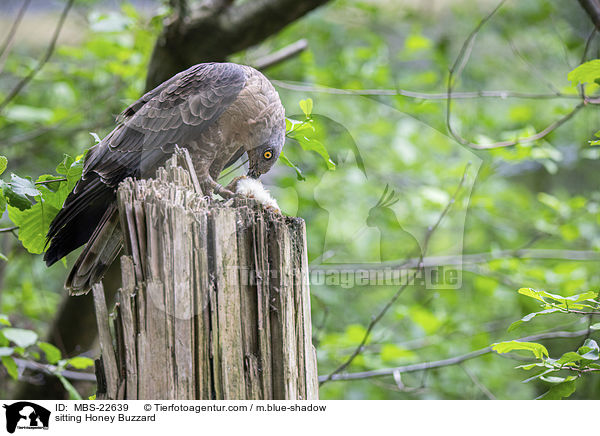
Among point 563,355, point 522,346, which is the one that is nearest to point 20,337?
point 522,346

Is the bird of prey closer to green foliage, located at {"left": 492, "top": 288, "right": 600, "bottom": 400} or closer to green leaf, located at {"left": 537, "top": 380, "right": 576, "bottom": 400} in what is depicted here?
green foliage, located at {"left": 492, "top": 288, "right": 600, "bottom": 400}

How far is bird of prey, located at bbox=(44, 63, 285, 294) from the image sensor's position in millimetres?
1559

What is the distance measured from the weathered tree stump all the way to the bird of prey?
1.03 ft

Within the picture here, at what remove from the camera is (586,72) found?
1.50 m

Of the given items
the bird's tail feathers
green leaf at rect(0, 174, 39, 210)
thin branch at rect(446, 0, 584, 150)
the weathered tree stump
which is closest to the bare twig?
the bird's tail feathers

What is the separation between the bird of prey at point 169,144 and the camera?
1.56m

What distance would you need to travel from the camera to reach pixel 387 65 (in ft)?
12.8

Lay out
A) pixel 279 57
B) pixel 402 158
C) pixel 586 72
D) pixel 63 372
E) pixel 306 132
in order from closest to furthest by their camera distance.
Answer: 1. pixel 586 72
2. pixel 306 132
3. pixel 63 372
4. pixel 279 57
5. pixel 402 158

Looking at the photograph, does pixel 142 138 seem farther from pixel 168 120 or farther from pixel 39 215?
pixel 39 215

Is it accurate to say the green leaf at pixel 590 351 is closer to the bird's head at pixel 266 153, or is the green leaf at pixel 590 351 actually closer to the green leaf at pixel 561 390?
the green leaf at pixel 561 390

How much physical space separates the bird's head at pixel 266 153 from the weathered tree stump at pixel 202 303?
418 mm

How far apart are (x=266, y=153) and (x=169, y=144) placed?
0.32m
